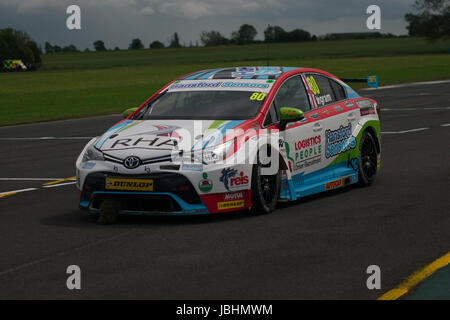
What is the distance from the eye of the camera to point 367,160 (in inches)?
419

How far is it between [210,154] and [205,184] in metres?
0.29

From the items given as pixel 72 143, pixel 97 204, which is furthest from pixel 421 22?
pixel 97 204

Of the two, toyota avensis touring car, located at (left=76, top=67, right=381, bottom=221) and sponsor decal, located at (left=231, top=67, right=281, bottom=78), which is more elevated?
sponsor decal, located at (left=231, top=67, right=281, bottom=78)

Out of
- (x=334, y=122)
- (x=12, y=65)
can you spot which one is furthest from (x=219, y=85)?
(x=12, y=65)

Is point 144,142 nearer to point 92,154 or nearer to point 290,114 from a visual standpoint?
point 92,154

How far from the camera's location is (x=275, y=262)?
21.6 feet

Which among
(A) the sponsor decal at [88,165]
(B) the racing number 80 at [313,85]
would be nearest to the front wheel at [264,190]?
(B) the racing number 80 at [313,85]

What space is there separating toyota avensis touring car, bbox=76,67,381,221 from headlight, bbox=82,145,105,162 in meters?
0.01

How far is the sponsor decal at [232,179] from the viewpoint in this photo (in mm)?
8211

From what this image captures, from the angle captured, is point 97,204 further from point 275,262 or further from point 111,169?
point 275,262

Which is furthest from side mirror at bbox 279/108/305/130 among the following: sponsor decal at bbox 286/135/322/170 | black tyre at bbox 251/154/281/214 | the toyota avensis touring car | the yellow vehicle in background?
the yellow vehicle in background

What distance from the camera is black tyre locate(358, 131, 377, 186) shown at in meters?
10.4

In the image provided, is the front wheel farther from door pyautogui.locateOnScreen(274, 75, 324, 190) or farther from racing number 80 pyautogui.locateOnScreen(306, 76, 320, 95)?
racing number 80 pyautogui.locateOnScreen(306, 76, 320, 95)
